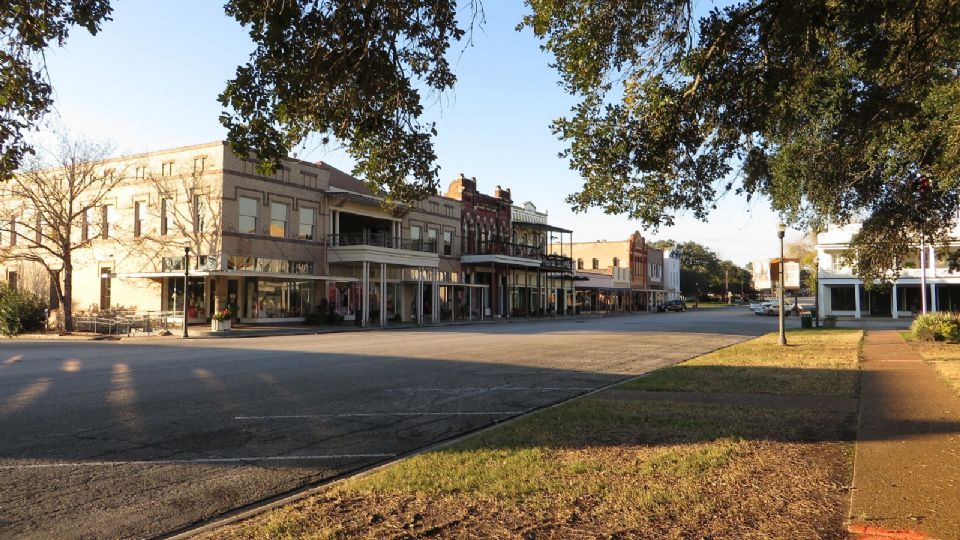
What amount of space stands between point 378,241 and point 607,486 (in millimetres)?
38665

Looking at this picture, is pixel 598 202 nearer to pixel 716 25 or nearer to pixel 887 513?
pixel 716 25

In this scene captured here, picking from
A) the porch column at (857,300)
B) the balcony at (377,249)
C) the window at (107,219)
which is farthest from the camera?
the porch column at (857,300)

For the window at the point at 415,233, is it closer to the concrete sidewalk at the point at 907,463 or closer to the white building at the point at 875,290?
the white building at the point at 875,290

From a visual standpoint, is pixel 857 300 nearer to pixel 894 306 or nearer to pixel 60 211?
pixel 894 306

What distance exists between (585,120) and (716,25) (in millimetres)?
2149

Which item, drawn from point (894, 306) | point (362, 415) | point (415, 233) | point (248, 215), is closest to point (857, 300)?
point (894, 306)

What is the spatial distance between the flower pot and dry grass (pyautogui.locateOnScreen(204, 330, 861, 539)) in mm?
25616

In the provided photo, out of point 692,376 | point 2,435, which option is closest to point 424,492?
point 2,435

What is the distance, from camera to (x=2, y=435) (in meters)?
7.63

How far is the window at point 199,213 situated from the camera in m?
33.8

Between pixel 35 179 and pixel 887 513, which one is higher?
pixel 35 179

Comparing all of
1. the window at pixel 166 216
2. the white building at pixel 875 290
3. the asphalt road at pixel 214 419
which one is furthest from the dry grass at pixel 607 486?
the white building at pixel 875 290

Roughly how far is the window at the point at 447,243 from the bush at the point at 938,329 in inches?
1254

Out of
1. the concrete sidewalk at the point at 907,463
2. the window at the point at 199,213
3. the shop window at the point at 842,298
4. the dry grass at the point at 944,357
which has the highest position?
the window at the point at 199,213
